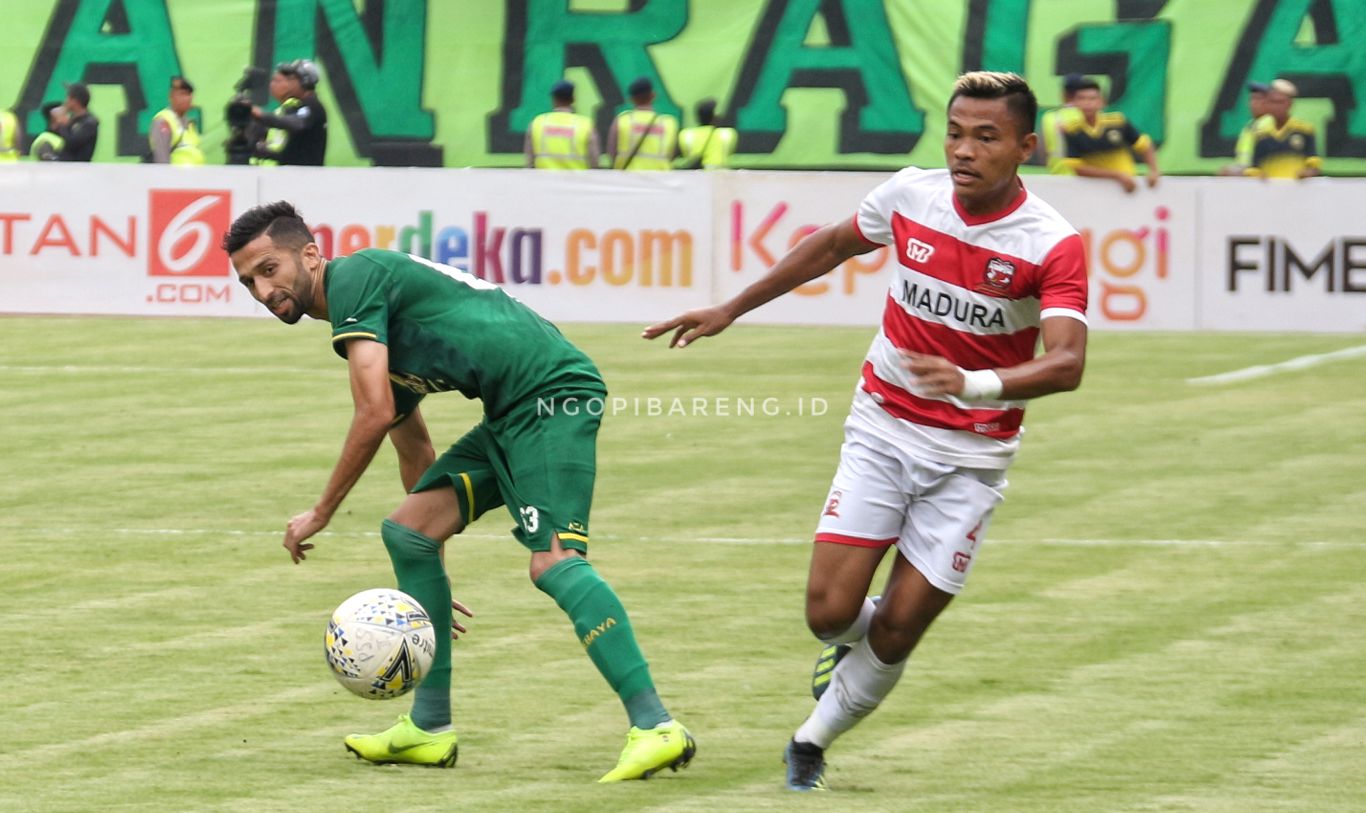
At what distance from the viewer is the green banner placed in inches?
1064

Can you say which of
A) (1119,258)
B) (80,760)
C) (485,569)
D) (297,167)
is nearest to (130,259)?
(297,167)

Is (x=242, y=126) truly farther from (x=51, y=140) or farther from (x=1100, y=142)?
(x=1100, y=142)

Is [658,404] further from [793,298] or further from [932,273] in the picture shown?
[932,273]

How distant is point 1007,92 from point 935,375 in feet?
3.57

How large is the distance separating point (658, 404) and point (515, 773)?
1042cm

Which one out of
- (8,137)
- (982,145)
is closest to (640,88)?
(8,137)

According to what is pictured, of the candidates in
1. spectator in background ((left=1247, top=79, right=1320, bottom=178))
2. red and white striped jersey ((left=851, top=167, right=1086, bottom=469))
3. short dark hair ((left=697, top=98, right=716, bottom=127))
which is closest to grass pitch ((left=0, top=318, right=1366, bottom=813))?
red and white striped jersey ((left=851, top=167, right=1086, bottom=469))

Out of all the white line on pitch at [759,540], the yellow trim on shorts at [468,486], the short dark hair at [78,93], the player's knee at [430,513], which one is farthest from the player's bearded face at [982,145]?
the short dark hair at [78,93]

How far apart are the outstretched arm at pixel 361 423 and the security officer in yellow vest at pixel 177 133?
64.8 feet

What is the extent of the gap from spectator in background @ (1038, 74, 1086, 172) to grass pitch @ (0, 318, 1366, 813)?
5460 millimetres

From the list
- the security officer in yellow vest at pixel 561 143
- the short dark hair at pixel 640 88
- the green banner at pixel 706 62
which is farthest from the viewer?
the green banner at pixel 706 62

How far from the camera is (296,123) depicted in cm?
2358

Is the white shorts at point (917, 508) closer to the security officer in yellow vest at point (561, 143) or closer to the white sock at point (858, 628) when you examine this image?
the white sock at point (858, 628)

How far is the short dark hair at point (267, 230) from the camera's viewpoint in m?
7.12
